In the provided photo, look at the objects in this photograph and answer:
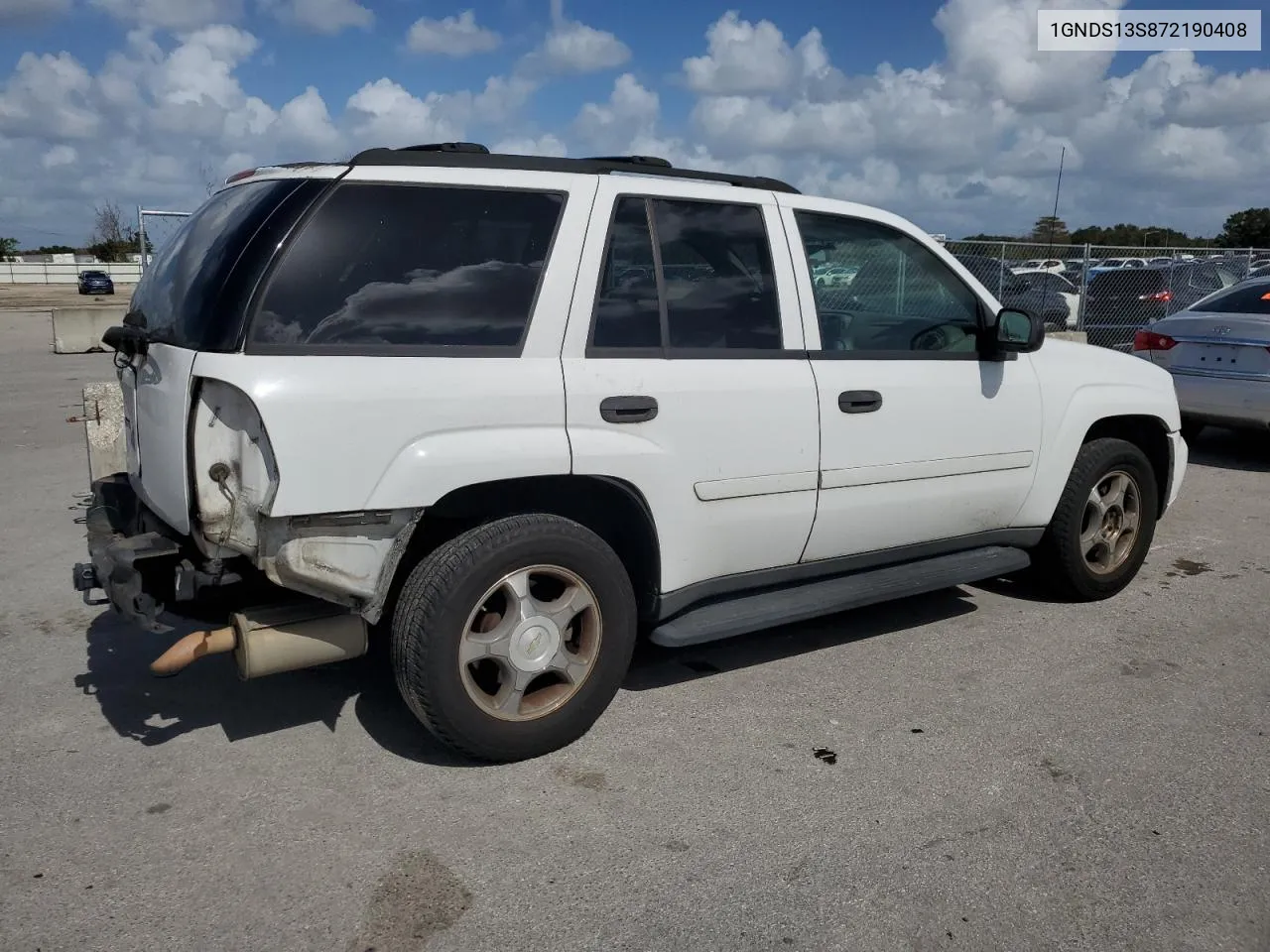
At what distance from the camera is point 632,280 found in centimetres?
376

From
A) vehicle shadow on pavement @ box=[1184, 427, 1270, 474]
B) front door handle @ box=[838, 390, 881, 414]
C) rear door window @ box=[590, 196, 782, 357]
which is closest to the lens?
rear door window @ box=[590, 196, 782, 357]

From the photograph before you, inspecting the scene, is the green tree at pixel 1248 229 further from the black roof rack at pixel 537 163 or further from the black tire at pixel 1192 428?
the black roof rack at pixel 537 163

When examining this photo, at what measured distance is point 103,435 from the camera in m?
5.33

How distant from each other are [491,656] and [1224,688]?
120 inches

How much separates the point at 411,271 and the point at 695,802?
193cm

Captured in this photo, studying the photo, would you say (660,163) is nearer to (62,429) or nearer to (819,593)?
(819,593)

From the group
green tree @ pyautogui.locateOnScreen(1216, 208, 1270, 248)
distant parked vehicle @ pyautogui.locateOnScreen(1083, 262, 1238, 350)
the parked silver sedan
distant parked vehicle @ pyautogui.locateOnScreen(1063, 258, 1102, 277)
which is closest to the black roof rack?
the parked silver sedan

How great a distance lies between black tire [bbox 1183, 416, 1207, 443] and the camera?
9.06 metres

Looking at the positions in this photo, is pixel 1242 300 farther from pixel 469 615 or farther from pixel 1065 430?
pixel 469 615

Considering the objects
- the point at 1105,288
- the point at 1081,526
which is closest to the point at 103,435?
the point at 1081,526

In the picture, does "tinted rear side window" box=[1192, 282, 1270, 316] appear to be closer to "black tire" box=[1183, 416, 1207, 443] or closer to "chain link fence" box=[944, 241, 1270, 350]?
"black tire" box=[1183, 416, 1207, 443]

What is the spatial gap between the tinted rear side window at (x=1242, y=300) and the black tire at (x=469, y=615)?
7.46 m

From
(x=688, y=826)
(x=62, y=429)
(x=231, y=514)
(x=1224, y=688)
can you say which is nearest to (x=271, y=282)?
(x=231, y=514)

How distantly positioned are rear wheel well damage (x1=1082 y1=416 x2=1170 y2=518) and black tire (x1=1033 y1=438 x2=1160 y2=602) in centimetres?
7
